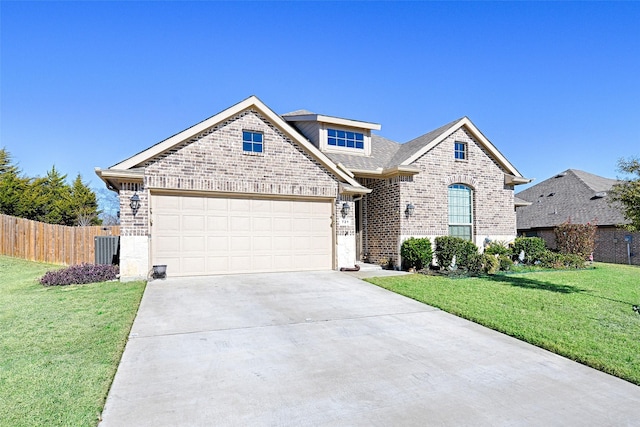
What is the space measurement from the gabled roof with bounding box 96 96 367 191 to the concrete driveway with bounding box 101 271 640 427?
507 centimetres

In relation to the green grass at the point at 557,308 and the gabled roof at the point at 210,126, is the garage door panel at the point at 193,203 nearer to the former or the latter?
the gabled roof at the point at 210,126

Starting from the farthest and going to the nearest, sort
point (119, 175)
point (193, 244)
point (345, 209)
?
point (345, 209) < point (193, 244) < point (119, 175)

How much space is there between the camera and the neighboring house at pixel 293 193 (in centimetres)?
1092

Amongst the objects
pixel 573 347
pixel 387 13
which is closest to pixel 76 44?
pixel 387 13

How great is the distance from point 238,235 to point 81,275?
460cm

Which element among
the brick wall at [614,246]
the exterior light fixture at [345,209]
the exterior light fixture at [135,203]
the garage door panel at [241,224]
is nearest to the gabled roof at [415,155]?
the exterior light fixture at [345,209]

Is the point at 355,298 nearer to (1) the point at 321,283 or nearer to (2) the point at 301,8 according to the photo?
(1) the point at 321,283

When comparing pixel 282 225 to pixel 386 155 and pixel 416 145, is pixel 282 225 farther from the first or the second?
pixel 416 145

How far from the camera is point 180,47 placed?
1318 centimetres

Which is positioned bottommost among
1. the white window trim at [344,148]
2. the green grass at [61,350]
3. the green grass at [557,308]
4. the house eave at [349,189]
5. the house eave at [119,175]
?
the green grass at [557,308]

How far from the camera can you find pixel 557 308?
7.72m

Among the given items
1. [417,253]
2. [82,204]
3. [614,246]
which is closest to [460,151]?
[417,253]

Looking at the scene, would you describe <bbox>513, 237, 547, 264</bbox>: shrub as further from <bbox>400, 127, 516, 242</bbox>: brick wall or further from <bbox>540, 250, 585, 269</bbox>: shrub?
<bbox>400, 127, 516, 242</bbox>: brick wall

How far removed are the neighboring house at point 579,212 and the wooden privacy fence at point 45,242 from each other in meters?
23.3
